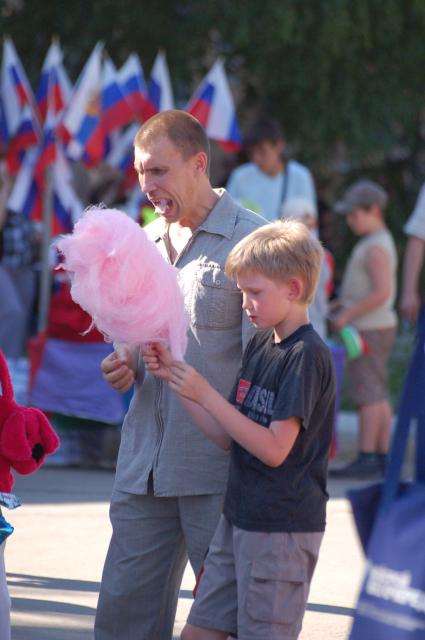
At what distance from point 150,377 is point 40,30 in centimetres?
1360

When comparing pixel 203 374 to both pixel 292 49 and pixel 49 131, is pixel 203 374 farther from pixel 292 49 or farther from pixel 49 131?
pixel 292 49

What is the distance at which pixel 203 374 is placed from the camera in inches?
156

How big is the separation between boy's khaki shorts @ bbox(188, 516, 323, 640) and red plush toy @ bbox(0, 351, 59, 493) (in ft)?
2.49

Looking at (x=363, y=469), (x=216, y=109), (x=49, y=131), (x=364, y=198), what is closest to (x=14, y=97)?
(x=49, y=131)

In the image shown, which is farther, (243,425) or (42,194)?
(42,194)

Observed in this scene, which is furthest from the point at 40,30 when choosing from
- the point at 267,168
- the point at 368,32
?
the point at 267,168

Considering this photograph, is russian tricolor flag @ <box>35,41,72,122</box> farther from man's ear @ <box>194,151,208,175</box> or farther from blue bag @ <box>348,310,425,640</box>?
blue bag @ <box>348,310,425,640</box>

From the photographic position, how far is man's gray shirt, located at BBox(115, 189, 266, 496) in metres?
3.94

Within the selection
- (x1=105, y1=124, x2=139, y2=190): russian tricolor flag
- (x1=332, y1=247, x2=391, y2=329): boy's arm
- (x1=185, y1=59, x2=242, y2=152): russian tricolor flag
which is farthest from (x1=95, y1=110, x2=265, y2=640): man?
(x1=105, y1=124, x2=139, y2=190): russian tricolor flag

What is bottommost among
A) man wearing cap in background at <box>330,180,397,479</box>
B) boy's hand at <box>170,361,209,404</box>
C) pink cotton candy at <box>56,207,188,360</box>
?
boy's hand at <box>170,361,209,404</box>

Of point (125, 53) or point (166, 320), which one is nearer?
point (166, 320)

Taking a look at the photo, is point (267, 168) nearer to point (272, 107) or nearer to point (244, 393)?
point (244, 393)

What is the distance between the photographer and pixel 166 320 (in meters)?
3.68

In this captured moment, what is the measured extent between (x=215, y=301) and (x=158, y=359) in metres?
0.38
